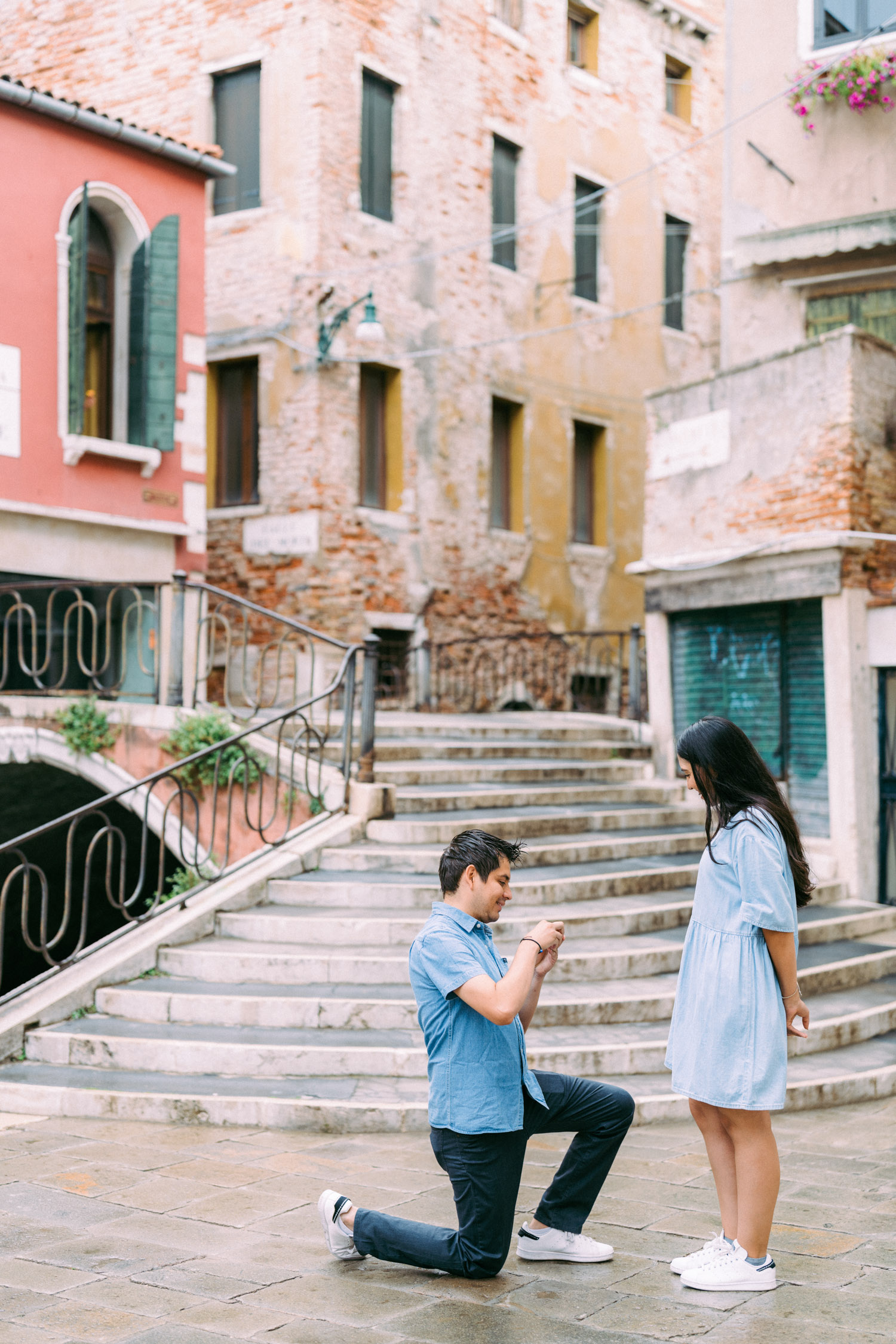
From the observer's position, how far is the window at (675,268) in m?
20.9

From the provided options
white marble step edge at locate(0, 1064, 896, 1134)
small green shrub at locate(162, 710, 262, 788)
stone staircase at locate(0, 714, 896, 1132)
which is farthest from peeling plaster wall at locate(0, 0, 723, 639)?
white marble step edge at locate(0, 1064, 896, 1134)

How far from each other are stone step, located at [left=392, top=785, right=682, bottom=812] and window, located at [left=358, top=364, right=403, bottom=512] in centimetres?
598

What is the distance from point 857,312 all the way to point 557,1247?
10.5 m

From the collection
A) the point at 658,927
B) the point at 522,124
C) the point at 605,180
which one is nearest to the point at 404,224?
the point at 522,124

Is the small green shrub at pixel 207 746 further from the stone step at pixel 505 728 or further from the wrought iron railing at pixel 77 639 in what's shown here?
the wrought iron railing at pixel 77 639

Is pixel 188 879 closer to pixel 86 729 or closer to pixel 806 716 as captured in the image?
pixel 86 729

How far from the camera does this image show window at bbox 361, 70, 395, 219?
53.2 ft

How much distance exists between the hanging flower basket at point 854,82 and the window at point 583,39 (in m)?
7.71

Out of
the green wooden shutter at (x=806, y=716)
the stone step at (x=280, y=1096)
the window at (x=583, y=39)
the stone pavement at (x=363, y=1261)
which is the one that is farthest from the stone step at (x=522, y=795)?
the window at (x=583, y=39)

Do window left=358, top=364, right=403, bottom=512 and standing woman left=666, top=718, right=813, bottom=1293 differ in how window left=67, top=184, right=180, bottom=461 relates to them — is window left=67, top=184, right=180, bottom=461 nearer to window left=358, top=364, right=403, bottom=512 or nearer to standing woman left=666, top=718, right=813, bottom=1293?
window left=358, top=364, right=403, bottom=512

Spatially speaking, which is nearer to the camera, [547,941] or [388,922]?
[547,941]

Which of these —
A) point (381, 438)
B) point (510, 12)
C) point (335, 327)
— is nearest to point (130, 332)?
point (335, 327)

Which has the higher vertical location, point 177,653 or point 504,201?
point 504,201

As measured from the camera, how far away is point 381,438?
16688 millimetres
